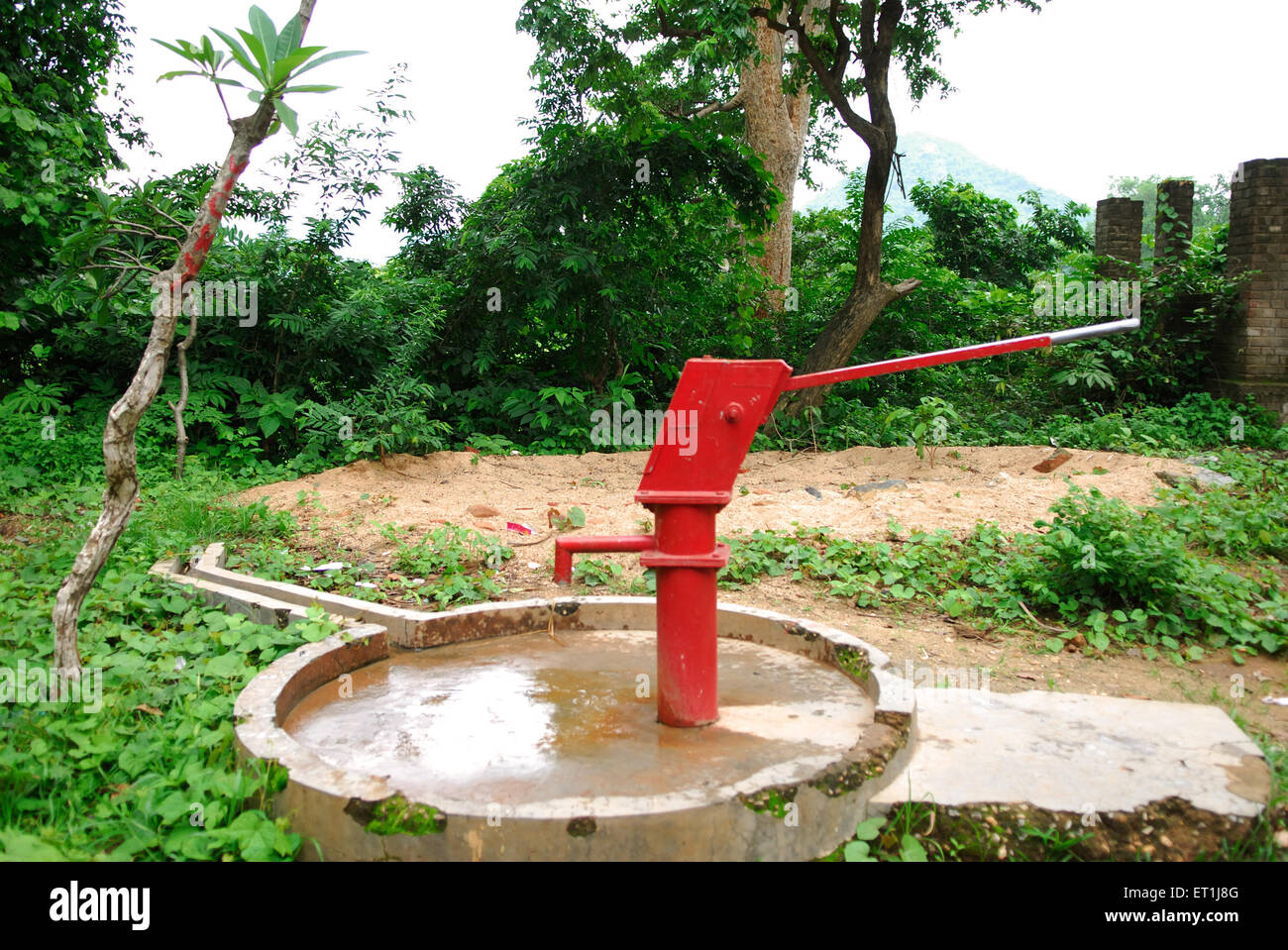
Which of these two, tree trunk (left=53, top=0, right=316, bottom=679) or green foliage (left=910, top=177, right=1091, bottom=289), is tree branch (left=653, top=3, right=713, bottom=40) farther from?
green foliage (left=910, top=177, right=1091, bottom=289)

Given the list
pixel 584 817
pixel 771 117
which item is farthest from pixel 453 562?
pixel 771 117

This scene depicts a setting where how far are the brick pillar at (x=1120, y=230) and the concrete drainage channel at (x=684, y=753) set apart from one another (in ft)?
30.6

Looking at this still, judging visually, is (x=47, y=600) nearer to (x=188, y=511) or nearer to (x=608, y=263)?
(x=188, y=511)

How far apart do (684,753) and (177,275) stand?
2173mm

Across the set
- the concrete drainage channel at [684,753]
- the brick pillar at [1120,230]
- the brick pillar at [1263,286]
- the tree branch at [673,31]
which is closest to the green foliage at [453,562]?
the concrete drainage channel at [684,753]

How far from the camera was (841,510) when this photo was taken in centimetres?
632

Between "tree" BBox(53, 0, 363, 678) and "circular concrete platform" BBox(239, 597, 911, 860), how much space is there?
68 centimetres

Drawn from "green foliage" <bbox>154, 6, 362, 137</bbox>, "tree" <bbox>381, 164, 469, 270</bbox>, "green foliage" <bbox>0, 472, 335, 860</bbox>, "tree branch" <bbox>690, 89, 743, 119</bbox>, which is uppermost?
"tree branch" <bbox>690, 89, 743, 119</bbox>

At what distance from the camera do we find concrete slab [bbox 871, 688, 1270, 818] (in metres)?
2.20

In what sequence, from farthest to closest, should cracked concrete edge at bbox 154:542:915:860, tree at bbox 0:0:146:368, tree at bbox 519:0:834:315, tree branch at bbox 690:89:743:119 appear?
tree branch at bbox 690:89:743:119, tree at bbox 519:0:834:315, tree at bbox 0:0:146:368, cracked concrete edge at bbox 154:542:915:860

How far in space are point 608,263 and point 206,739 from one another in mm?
7629

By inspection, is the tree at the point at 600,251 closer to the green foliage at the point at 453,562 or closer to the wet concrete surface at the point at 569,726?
the green foliage at the point at 453,562

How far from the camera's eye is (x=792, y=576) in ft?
15.8

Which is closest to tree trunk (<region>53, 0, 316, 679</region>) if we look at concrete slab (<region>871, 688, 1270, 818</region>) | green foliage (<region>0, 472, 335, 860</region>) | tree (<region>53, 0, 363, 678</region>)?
tree (<region>53, 0, 363, 678</region>)
